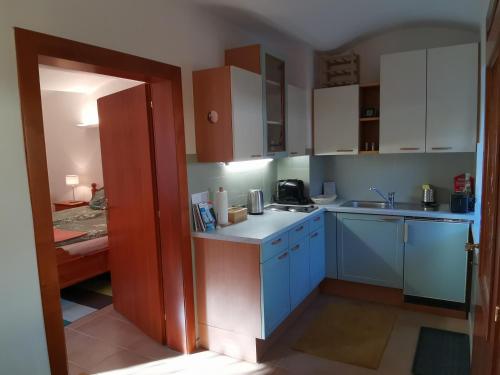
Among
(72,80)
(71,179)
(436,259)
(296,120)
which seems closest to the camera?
(436,259)

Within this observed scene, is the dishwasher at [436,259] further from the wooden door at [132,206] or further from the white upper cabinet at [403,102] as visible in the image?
the wooden door at [132,206]

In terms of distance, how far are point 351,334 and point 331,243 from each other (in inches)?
36.4

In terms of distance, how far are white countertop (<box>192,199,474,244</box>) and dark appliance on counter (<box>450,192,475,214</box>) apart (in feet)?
0.18

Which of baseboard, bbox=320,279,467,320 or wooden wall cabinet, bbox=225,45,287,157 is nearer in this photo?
wooden wall cabinet, bbox=225,45,287,157

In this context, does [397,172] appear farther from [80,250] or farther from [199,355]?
[80,250]

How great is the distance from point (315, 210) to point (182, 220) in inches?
53.1

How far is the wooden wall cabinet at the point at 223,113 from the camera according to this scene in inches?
103

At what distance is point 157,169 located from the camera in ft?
8.85

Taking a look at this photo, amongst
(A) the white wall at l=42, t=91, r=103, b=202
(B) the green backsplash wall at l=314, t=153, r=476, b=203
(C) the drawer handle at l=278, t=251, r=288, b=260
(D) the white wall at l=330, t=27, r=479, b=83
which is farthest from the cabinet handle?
(A) the white wall at l=42, t=91, r=103, b=202

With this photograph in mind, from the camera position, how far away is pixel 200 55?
9.05 feet

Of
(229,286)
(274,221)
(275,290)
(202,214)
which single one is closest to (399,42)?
(274,221)

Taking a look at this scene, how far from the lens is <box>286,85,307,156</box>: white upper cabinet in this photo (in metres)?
3.42

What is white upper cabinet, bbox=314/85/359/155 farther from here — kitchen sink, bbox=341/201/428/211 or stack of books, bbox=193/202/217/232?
stack of books, bbox=193/202/217/232

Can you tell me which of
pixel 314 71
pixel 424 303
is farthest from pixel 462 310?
pixel 314 71
